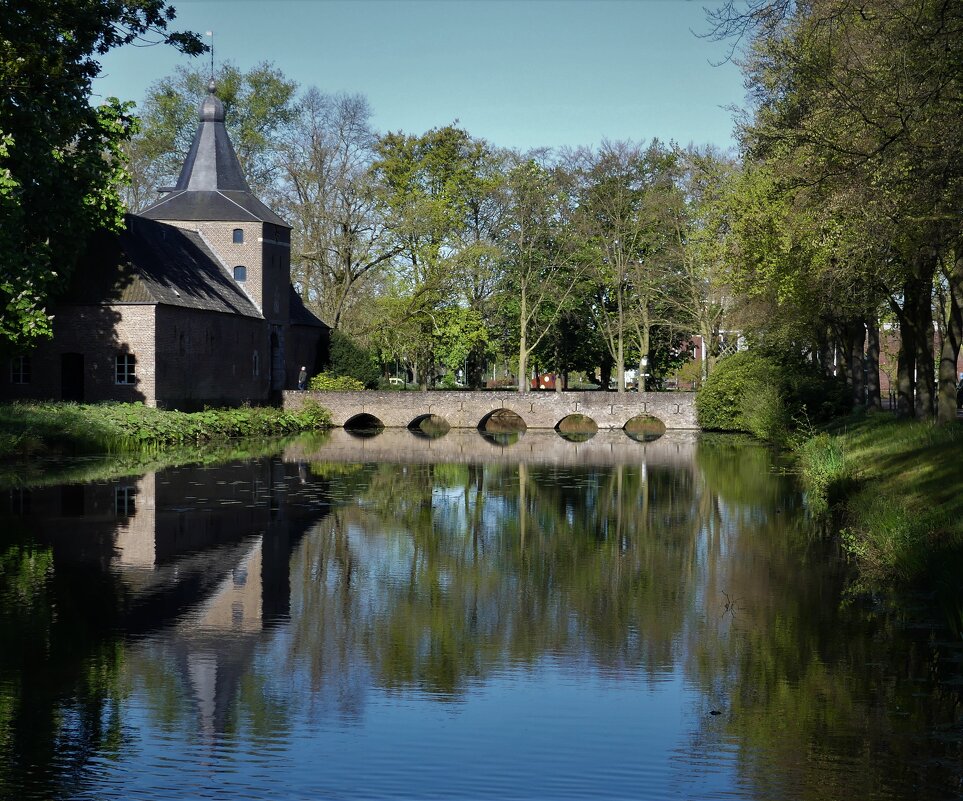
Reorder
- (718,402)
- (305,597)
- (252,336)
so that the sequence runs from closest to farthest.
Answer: (305,597), (718,402), (252,336)

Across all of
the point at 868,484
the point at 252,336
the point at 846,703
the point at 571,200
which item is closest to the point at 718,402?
the point at 571,200

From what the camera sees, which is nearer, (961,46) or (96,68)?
(961,46)

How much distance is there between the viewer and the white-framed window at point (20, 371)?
146ft

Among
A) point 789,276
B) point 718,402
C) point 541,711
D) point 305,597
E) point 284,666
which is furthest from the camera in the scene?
point 718,402

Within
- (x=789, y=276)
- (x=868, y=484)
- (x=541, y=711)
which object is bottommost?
(x=541, y=711)

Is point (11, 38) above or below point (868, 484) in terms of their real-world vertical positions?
above

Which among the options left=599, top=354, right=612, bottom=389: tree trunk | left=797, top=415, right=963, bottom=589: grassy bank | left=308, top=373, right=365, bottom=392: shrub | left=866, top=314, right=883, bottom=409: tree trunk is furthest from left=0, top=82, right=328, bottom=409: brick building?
left=797, top=415, right=963, bottom=589: grassy bank

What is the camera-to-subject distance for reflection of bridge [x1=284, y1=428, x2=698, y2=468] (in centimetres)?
3462

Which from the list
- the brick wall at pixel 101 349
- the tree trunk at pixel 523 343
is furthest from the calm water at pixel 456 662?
the tree trunk at pixel 523 343

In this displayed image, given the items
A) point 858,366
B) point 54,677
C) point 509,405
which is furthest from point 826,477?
point 509,405

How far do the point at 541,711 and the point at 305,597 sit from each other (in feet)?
16.0

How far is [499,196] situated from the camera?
5862cm

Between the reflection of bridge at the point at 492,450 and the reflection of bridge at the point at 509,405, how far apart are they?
2.18 m

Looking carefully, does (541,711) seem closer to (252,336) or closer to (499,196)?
(252,336)
